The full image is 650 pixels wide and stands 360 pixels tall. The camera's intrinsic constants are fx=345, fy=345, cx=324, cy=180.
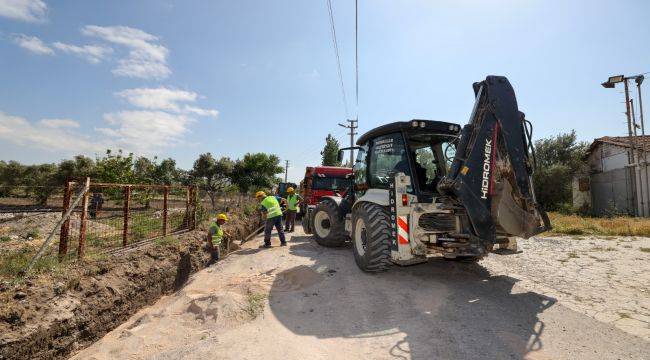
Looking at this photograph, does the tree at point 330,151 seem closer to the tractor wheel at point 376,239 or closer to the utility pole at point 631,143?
the utility pole at point 631,143

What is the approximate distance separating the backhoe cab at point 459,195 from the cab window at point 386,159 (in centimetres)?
2

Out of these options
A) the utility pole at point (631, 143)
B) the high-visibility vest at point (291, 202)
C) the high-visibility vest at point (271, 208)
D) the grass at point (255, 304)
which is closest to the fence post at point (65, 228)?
the grass at point (255, 304)

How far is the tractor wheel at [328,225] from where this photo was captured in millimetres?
7957

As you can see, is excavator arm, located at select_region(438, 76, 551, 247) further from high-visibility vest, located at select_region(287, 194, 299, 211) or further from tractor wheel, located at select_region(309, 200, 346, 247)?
high-visibility vest, located at select_region(287, 194, 299, 211)

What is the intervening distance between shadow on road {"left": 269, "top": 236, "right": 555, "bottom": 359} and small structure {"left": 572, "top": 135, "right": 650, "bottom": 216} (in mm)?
17845

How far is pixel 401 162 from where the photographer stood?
231 inches

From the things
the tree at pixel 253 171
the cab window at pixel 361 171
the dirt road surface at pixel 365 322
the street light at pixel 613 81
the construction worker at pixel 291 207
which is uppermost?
the street light at pixel 613 81

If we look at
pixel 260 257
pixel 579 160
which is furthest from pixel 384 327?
pixel 579 160

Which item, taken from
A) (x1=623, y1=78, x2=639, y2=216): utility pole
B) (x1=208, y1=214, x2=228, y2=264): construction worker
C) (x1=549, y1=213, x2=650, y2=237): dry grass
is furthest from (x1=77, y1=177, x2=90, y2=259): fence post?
(x1=623, y1=78, x2=639, y2=216): utility pole

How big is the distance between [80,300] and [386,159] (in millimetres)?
5139

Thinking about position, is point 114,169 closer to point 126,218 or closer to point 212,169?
point 126,218

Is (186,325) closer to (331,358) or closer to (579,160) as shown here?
(331,358)

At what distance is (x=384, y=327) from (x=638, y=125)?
75.6ft

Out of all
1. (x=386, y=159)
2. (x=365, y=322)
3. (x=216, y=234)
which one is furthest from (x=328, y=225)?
(x=365, y=322)
